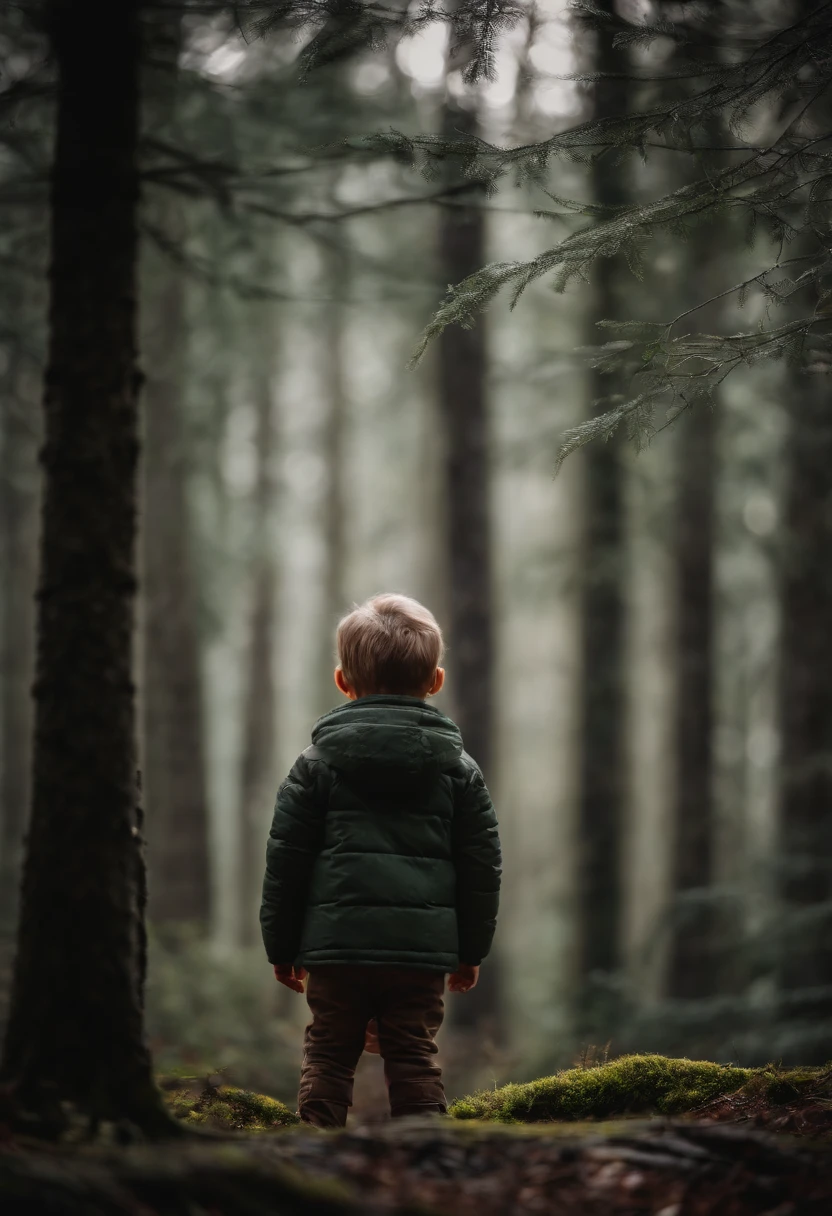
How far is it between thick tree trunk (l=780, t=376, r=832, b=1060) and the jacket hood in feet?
17.4

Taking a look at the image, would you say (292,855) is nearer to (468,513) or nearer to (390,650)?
(390,650)

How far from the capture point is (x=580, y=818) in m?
11.2

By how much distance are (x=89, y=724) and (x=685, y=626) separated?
8771mm

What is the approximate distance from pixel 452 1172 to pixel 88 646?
2023 millimetres

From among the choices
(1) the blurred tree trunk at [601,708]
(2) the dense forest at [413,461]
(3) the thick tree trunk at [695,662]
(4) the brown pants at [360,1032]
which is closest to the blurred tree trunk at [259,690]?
(2) the dense forest at [413,461]

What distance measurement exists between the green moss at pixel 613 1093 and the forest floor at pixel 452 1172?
0.39m

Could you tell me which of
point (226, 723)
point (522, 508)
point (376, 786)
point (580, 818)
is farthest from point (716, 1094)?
point (226, 723)

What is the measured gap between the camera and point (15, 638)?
14.7 metres

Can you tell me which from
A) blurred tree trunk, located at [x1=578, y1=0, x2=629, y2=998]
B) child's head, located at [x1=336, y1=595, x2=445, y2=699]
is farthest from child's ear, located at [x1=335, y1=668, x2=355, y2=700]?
blurred tree trunk, located at [x1=578, y1=0, x2=629, y2=998]

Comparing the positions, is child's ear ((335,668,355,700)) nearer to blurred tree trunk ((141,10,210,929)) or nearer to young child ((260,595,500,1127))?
young child ((260,595,500,1127))

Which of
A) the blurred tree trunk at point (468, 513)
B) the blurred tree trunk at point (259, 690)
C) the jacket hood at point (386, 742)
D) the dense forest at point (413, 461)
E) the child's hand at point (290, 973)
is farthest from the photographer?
the blurred tree trunk at point (259, 690)

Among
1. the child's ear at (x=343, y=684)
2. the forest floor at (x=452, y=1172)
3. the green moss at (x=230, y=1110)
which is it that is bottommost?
the green moss at (x=230, y=1110)

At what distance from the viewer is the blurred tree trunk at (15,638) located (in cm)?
1338

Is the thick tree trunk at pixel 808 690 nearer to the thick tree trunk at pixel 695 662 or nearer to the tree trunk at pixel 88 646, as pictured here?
the thick tree trunk at pixel 695 662
